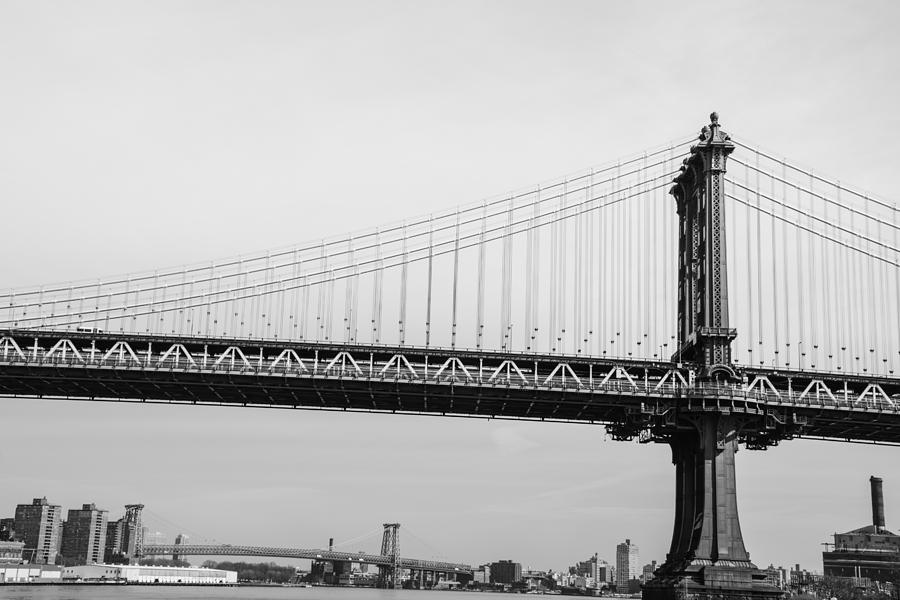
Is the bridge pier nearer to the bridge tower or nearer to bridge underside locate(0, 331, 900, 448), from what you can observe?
the bridge tower

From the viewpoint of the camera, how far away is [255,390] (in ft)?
273

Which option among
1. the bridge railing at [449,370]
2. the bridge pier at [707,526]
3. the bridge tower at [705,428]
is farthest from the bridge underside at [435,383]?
the bridge pier at [707,526]

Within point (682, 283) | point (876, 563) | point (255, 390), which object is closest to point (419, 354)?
point (255, 390)

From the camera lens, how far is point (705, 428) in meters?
77.3

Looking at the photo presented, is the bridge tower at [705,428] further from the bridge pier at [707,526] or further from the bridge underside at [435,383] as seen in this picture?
the bridge underside at [435,383]

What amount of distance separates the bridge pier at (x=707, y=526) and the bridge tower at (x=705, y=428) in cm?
7

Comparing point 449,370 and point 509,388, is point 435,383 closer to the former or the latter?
point 509,388

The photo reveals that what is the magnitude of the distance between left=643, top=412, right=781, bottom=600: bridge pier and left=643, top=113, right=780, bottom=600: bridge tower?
2.6 inches

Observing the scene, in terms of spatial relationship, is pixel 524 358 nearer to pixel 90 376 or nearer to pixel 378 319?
pixel 378 319

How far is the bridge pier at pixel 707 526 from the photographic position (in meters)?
72.1

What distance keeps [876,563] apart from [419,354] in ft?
486

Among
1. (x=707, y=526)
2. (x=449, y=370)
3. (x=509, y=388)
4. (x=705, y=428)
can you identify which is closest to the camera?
(x=707, y=526)

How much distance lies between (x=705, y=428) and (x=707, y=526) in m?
7.16

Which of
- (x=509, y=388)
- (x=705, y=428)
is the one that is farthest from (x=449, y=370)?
(x=705, y=428)
